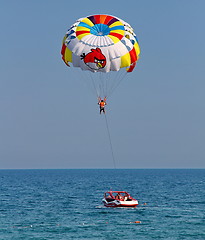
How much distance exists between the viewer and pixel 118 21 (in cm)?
5662

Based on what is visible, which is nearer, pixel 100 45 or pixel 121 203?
pixel 100 45

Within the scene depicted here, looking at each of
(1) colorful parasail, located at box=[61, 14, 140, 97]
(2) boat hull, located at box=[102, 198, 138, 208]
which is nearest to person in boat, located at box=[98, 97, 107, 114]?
(1) colorful parasail, located at box=[61, 14, 140, 97]

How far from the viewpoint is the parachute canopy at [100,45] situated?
54406mm

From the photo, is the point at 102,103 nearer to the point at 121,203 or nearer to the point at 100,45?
the point at 100,45

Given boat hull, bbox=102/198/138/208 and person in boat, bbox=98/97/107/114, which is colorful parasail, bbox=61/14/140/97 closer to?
person in boat, bbox=98/97/107/114

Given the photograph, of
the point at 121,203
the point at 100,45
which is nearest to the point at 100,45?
the point at 100,45

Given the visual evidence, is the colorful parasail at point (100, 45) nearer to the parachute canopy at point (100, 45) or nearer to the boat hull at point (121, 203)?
the parachute canopy at point (100, 45)

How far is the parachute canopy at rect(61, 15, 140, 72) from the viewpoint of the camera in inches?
2142

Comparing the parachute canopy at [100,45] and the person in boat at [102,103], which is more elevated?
the parachute canopy at [100,45]

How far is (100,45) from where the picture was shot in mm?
54281

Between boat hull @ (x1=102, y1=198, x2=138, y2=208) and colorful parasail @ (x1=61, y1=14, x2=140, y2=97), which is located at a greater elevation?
colorful parasail @ (x1=61, y1=14, x2=140, y2=97)

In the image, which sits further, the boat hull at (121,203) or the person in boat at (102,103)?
the boat hull at (121,203)

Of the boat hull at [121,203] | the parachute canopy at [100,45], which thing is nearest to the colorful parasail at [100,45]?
the parachute canopy at [100,45]

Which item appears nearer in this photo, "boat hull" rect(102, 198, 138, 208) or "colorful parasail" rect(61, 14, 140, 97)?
"colorful parasail" rect(61, 14, 140, 97)
